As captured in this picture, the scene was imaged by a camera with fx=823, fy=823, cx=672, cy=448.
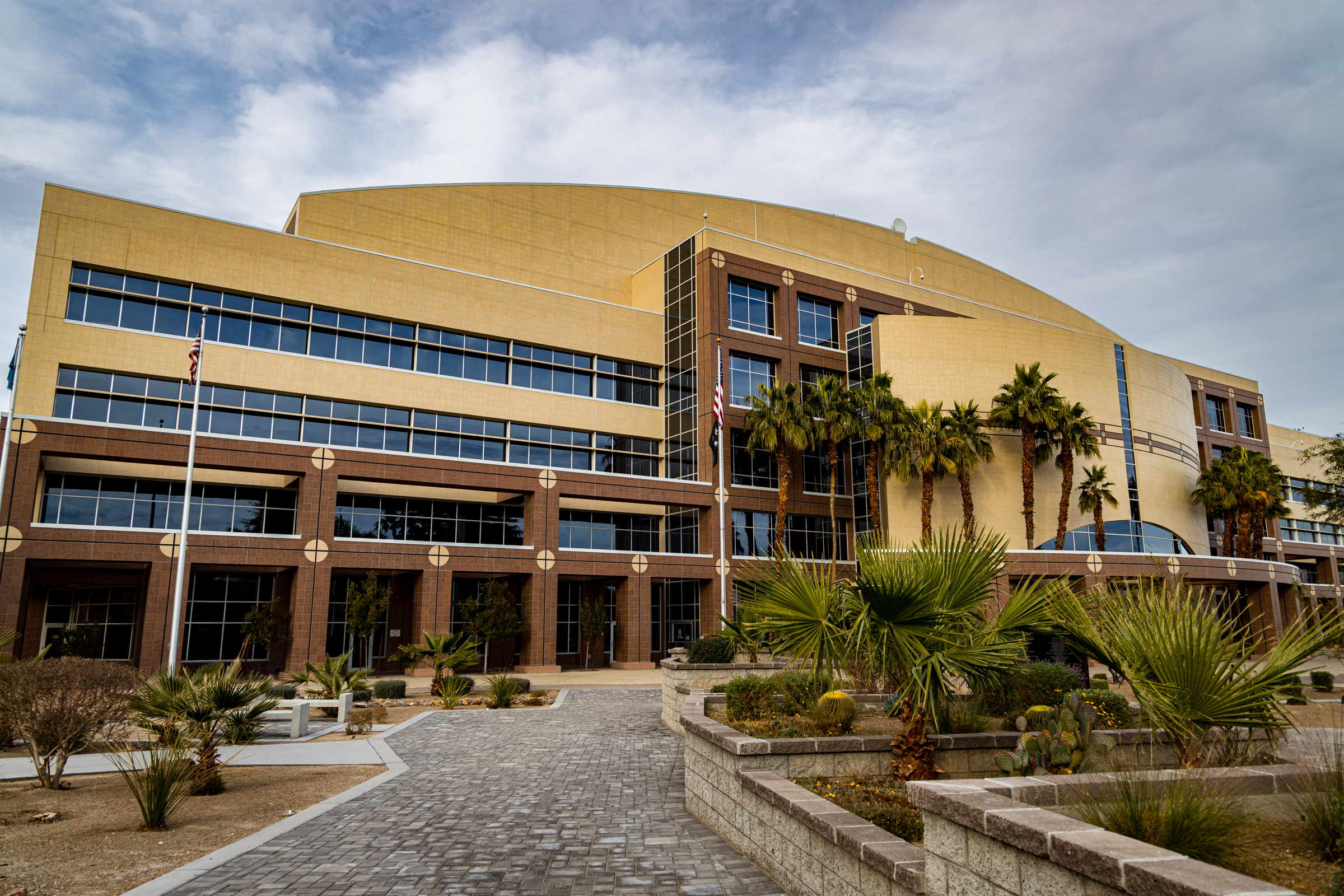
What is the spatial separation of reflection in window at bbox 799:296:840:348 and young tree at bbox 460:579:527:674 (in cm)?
2409

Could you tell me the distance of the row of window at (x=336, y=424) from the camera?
3434 cm

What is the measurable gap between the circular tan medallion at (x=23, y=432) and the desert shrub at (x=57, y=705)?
23.0 metres

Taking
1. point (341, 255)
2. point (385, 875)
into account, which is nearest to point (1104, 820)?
point (385, 875)

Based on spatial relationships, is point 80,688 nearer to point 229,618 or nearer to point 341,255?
point 229,618

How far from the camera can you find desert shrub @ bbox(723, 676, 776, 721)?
39.7 ft

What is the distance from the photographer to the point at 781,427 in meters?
43.7

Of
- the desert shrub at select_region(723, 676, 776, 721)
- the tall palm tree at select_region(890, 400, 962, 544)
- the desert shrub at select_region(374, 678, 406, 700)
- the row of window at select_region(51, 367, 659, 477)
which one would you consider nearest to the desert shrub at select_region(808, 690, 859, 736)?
the desert shrub at select_region(723, 676, 776, 721)

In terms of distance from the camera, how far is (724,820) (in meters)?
9.12

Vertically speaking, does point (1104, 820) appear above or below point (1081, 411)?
below

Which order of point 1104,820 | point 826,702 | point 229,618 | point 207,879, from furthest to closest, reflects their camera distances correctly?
point 229,618 → point 826,702 → point 207,879 → point 1104,820

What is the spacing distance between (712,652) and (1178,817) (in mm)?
16375

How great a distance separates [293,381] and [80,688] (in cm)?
2937

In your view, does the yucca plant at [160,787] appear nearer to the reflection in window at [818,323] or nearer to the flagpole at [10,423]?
the flagpole at [10,423]

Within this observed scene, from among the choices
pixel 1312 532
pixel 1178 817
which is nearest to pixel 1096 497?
pixel 1312 532
